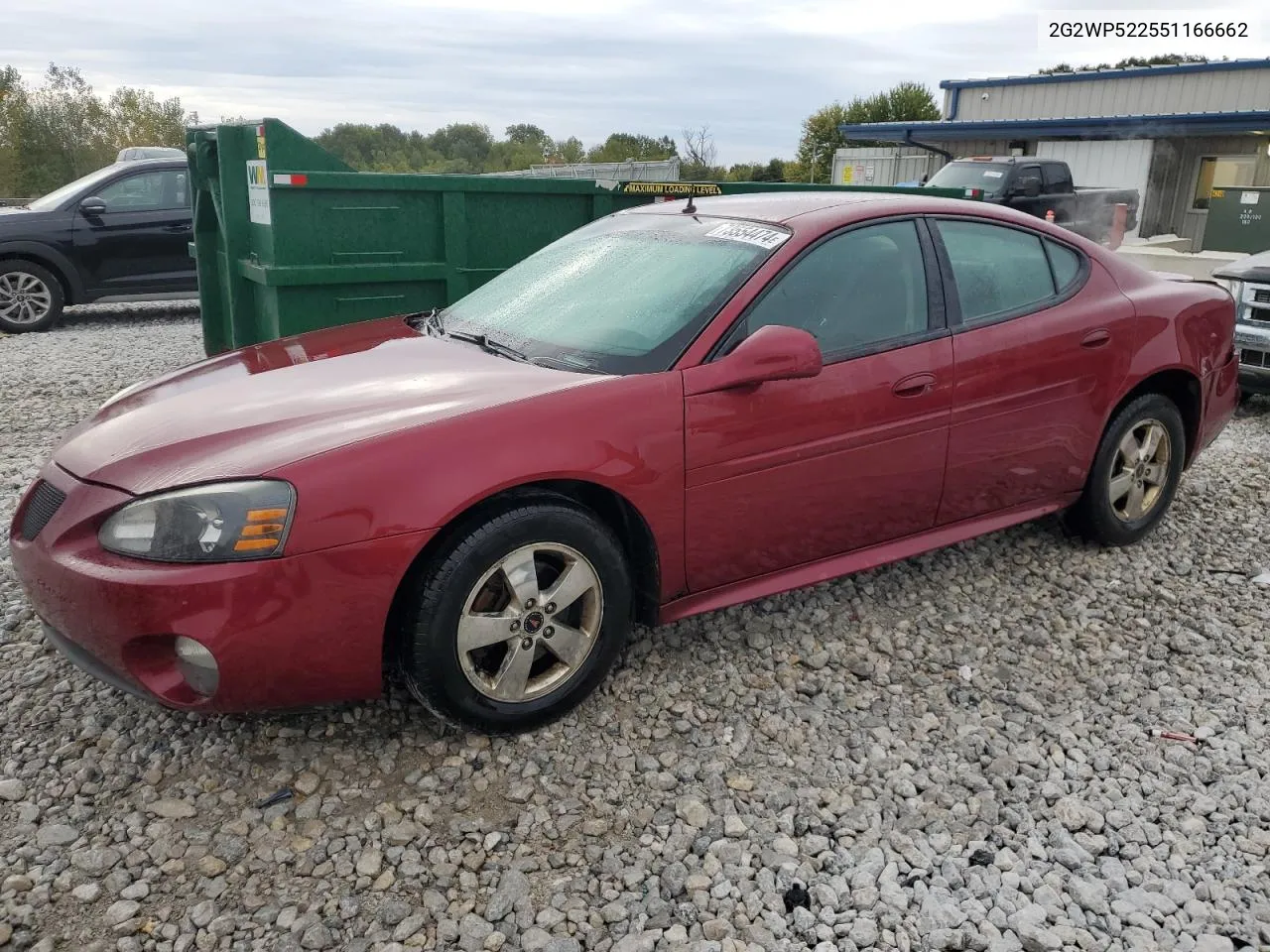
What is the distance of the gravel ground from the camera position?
2371 millimetres

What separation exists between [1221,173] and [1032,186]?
11.6 m

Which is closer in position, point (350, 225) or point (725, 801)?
point (725, 801)

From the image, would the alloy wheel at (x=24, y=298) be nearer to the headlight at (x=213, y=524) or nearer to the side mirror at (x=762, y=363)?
the headlight at (x=213, y=524)

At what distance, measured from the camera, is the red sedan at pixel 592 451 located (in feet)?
8.58

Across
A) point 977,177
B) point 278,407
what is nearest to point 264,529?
point 278,407

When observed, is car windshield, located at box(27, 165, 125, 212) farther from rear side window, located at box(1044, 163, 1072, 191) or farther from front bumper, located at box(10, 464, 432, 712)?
rear side window, located at box(1044, 163, 1072, 191)

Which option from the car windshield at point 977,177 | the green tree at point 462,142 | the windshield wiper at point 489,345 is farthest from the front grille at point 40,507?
the green tree at point 462,142

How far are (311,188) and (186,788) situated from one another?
12.3ft

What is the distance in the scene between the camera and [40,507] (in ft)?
9.47

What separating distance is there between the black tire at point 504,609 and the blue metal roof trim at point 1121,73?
2657 cm

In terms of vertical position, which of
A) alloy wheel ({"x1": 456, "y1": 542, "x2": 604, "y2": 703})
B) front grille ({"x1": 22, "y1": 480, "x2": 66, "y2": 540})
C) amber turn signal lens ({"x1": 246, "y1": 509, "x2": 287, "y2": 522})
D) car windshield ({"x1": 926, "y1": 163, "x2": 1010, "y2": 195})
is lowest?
alloy wheel ({"x1": 456, "y1": 542, "x2": 604, "y2": 703})

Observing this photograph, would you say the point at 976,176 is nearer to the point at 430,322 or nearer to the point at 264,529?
the point at 430,322

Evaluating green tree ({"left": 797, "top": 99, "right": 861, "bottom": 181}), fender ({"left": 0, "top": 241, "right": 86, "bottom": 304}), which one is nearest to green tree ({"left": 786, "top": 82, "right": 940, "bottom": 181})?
green tree ({"left": 797, "top": 99, "right": 861, "bottom": 181})

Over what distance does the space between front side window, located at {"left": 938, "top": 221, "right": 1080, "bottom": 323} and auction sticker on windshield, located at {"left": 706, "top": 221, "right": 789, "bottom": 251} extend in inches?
29.5
